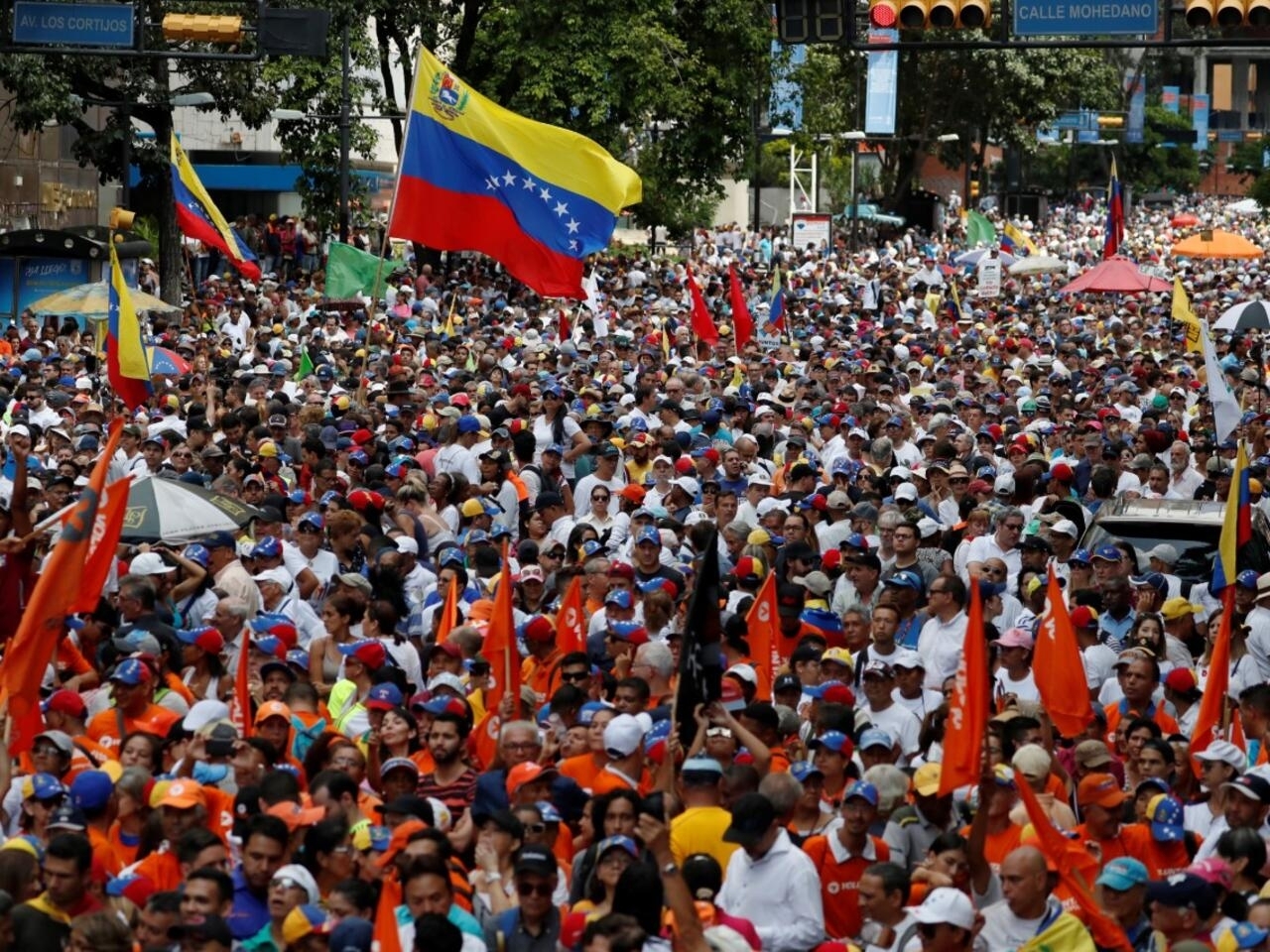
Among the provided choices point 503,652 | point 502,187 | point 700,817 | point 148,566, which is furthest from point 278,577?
point 502,187

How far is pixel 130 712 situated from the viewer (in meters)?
9.85

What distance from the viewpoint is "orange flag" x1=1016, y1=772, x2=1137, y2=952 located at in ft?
24.7

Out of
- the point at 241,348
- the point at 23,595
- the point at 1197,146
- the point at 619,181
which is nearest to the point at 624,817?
the point at 23,595

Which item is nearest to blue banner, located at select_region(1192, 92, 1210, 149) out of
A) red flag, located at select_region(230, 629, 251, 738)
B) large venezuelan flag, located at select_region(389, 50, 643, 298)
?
large venezuelan flag, located at select_region(389, 50, 643, 298)

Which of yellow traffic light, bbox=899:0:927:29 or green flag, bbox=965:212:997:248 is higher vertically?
yellow traffic light, bbox=899:0:927:29

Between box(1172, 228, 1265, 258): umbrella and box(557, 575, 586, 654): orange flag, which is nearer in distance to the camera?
box(557, 575, 586, 654): orange flag

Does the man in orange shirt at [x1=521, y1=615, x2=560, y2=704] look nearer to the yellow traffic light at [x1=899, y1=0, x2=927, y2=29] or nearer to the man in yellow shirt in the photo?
the man in yellow shirt

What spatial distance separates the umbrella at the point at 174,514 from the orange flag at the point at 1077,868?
20.1 feet

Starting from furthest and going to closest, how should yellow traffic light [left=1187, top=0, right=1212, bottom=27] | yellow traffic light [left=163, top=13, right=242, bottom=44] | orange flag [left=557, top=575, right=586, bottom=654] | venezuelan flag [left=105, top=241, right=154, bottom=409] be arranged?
yellow traffic light [left=163, top=13, right=242, bottom=44] → yellow traffic light [left=1187, top=0, right=1212, bottom=27] → venezuelan flag [left=105, top=241, right=154, bottom=409] → orange flag [left=557, top=575, right=586, bottom=654]

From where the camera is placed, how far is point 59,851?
7434mm

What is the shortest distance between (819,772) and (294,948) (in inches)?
93.5

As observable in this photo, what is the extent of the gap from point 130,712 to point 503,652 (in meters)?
1.55

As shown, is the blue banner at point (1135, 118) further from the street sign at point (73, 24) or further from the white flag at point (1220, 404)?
the white flag at point (1220, 404)

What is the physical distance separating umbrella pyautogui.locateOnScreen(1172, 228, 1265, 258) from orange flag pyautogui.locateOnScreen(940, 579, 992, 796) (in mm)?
36802
